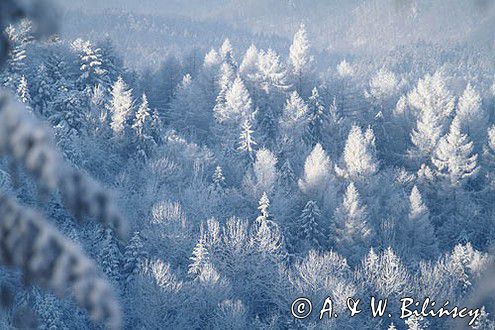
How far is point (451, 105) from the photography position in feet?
165

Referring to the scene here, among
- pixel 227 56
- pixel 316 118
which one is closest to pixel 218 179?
pixel 316 118

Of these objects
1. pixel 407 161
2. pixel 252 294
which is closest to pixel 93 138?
pixel 252 294

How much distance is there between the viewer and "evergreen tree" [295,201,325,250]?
120 ft

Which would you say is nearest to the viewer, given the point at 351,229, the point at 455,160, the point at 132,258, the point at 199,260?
the point at 199,260

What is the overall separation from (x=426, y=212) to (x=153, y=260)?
20530 millimetres

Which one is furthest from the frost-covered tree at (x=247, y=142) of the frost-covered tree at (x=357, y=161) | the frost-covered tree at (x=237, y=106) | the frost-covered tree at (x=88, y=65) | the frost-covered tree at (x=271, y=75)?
the frost-covered tree at (x=88, y=65)

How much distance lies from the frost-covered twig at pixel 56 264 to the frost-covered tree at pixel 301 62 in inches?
1997

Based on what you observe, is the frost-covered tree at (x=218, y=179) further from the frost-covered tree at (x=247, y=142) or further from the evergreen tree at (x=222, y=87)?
the evergreen tree at (x=222, y=87)

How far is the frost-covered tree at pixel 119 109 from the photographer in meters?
38.1

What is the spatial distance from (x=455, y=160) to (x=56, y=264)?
152 ft

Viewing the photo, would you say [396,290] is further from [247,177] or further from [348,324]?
[247,177]

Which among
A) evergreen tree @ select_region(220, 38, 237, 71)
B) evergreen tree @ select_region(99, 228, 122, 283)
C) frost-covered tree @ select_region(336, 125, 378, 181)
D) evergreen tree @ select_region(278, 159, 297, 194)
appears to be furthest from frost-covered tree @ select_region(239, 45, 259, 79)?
evergreen tree @ select_region(99, 228, 122, 283)

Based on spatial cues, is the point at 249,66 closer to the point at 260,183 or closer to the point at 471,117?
the point at 260,183

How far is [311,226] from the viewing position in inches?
1443
